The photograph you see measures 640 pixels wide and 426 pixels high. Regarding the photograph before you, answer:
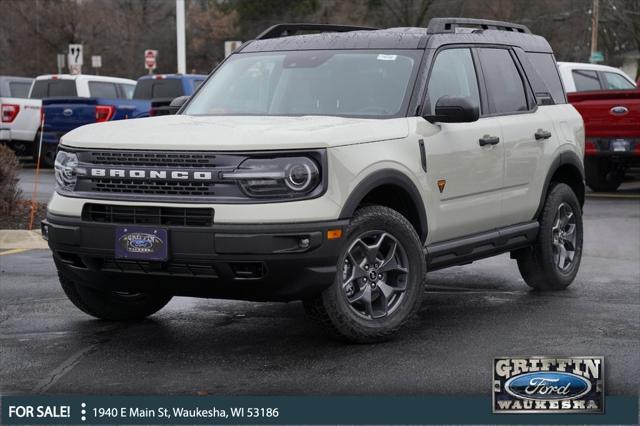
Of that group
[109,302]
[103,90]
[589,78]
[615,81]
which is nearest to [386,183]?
[109,302]

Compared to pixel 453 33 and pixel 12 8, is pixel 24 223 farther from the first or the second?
pixel 12 8

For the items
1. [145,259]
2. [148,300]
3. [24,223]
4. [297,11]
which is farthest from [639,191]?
[297,11]

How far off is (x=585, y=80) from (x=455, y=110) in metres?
12.9

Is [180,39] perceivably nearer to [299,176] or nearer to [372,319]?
[372,319]

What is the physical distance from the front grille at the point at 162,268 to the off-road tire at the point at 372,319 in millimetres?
645

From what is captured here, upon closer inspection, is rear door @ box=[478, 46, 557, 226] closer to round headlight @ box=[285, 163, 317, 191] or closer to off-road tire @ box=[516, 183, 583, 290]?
off-road tire @ box=[516, 183, 583, 290]

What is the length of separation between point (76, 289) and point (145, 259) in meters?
1.29

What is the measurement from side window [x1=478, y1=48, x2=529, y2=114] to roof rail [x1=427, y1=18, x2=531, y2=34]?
0.75ft

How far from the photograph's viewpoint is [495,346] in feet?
22.9

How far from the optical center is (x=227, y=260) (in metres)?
6.29

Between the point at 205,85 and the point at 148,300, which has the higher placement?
the point at 205,85

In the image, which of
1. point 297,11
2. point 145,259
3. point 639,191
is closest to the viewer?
point 145,259

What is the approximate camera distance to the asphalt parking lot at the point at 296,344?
19.8 ft

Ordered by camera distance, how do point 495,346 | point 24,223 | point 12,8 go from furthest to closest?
1. point 12,8
2. point 24,223
3. point 495,346
